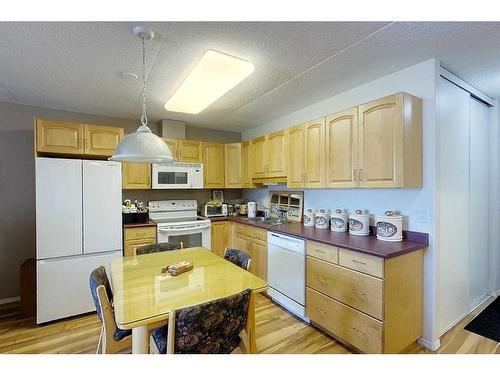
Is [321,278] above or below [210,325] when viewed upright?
below

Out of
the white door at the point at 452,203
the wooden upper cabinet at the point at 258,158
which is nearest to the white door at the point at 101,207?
the wooden upper cabinet at the point at 258,158

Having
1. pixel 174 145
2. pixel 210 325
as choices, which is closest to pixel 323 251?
pixel 210 325

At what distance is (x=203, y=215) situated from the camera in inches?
156

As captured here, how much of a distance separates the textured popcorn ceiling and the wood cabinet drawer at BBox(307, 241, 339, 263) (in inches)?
61.2

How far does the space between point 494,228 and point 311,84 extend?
2678 millimetres

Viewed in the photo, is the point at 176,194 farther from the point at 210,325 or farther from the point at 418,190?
the point at 418,190

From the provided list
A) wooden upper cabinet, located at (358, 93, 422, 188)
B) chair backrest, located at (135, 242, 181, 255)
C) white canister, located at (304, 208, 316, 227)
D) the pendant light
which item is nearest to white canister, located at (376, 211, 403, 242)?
wooden upper cabinet, located at (358, 93, 422, 188)

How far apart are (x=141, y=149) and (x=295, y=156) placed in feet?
6.32

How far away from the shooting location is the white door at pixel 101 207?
2.65 metres

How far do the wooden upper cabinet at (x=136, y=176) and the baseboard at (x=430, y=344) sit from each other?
3457 millimetres

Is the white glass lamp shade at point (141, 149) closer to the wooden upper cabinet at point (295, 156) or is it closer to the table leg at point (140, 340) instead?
the table leg at point (140, 340)

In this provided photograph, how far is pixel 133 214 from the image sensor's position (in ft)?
10.6
